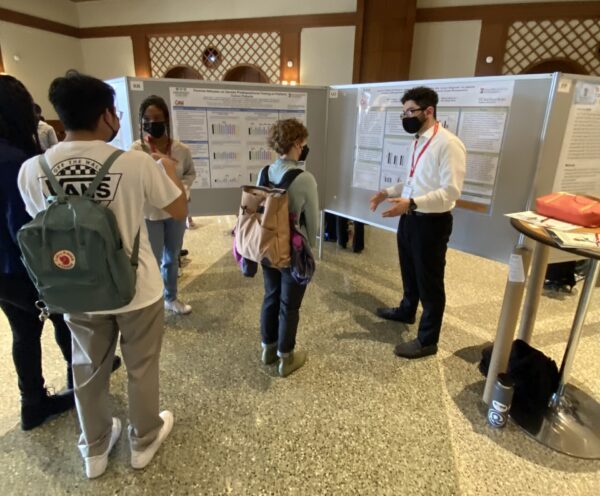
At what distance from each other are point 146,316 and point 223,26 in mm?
5593

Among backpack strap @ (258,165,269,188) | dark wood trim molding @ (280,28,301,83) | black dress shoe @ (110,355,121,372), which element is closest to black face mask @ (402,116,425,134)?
backpack strap @ (258,165,269,188)

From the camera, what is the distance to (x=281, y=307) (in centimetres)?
152

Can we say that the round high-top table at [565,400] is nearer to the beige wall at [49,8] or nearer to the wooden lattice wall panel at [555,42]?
the wooden lattice wall panel at [555,42]

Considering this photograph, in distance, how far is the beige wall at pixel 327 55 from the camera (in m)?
4.99

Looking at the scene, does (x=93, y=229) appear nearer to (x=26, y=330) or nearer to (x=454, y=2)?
(x=26, y=330)

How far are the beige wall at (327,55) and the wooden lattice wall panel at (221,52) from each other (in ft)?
1.36

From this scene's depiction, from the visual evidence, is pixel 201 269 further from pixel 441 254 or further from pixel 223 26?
pixel 223 26

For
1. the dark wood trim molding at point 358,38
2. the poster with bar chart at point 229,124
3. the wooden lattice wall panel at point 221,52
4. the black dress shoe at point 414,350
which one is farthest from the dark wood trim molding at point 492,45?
the black dress shoe at point 414,350

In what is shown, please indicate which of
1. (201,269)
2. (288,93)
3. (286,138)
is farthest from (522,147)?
(201,269)

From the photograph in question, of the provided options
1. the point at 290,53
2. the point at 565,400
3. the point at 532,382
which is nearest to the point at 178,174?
the point at 532,382

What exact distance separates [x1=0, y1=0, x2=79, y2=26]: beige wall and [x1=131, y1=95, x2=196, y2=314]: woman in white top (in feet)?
16.3

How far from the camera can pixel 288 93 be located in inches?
96.5

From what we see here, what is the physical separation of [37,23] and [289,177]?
6.07 meters

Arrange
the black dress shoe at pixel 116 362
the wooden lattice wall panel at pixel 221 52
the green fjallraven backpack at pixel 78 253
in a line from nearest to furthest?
the green fjallraven backpack at pixel 78 253
the black dress shoe at pixel 116 362
the wooden lattice wall panel at pixel 221 52
